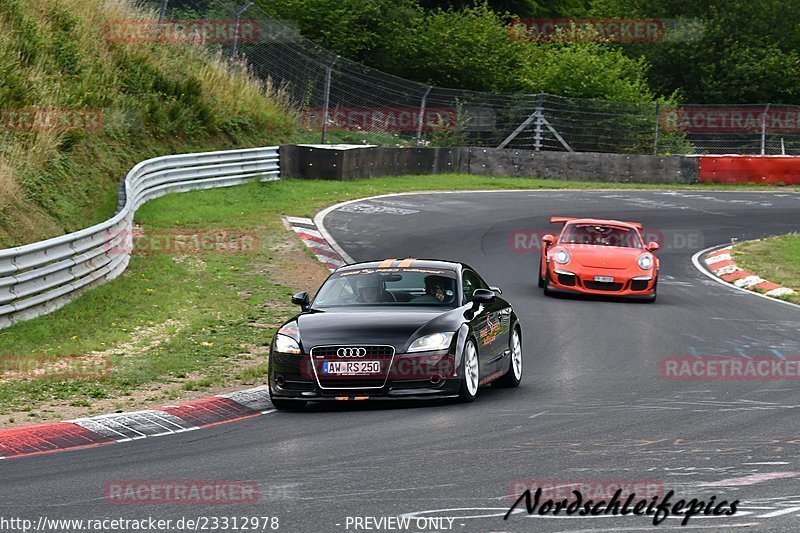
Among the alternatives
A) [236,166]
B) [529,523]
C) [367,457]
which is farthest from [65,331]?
Result: [236,166]

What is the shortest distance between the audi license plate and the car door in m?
1.16

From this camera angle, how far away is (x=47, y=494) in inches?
300

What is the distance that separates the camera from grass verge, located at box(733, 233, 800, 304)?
2205cm

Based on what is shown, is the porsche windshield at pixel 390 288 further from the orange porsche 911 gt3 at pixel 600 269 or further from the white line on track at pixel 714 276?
the white line on track at pixel 714 276

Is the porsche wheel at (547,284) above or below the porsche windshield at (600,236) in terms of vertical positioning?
below

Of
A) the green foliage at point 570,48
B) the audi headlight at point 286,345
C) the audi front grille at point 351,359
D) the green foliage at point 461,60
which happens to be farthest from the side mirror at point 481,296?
the green foliage at point 461,60

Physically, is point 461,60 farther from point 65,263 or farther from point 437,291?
point 437,291

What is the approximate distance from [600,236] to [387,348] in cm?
1019

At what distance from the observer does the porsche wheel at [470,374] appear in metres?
11.3

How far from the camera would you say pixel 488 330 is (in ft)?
40.0

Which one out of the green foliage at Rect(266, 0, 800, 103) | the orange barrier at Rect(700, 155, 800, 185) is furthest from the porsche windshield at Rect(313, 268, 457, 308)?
the green foliage at Rect(266, 0, 800, 103)

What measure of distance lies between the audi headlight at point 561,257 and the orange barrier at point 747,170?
786 inches


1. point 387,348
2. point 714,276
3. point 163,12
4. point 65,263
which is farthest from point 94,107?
point 387,348

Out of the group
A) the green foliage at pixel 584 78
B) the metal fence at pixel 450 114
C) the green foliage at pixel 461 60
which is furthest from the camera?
the green foliage at pixel 461 60
